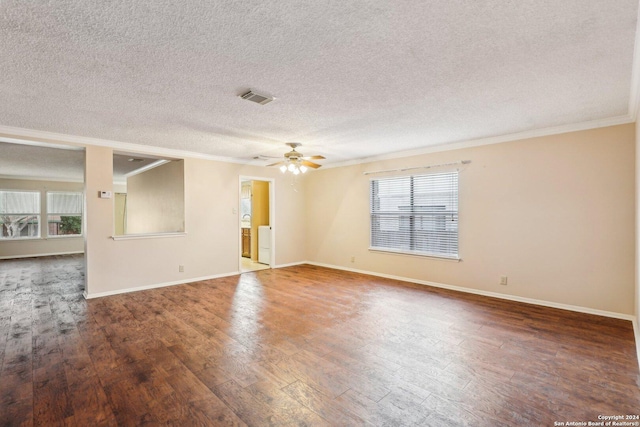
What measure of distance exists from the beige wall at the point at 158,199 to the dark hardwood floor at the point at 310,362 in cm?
199

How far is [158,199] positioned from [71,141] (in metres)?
2.36

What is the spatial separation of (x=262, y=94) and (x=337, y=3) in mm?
1385

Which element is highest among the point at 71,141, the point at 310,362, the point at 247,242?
the point at 71,141

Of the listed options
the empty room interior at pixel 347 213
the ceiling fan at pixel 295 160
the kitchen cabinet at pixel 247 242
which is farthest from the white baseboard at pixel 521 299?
the kitchen cabinet at pixel 247 242

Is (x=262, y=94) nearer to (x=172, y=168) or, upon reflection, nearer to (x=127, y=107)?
(x=127, y=107)

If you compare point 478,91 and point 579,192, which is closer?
point 478,91

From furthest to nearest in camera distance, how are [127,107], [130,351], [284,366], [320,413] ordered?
[127,107] < [130,351] < [284,366] < [320,413]

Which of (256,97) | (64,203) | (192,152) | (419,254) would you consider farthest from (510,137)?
(64,203)

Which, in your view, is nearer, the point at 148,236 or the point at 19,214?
the point at 148,236

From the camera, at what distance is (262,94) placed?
2857mm

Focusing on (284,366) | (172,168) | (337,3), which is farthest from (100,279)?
(337,3)

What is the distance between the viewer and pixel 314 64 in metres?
2.31

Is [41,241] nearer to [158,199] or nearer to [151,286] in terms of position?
[158,199]

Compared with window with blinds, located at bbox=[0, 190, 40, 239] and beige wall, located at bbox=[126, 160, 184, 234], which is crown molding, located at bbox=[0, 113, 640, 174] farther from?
window with blinds, located at bbox=[0, 190, 40, 239]
